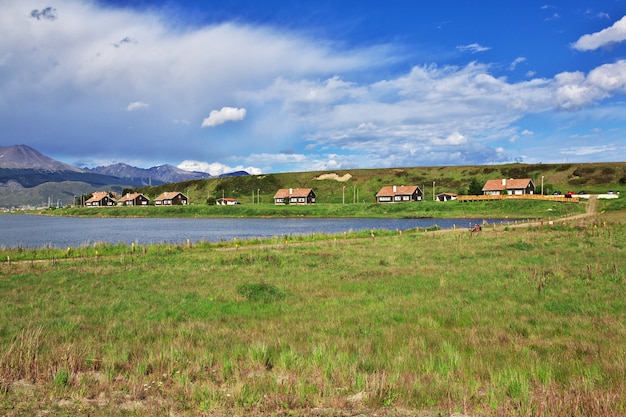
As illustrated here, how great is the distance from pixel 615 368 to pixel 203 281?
18815 mm

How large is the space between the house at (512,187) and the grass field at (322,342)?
125502 millimetres

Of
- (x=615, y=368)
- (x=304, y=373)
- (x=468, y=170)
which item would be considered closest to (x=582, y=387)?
(x=615, y=368)

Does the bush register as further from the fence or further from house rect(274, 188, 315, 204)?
house rect(274, 188, 315, 204)

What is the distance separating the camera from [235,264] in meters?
31.8

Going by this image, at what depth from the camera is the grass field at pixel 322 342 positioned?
27.9 ft

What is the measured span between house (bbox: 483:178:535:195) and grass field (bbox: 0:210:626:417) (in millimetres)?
125502

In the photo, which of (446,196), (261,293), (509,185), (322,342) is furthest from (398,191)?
(322,342)

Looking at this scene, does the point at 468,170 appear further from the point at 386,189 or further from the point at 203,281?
the point at 203,281

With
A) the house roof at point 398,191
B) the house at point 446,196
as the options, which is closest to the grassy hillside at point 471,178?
the house at point 446,196

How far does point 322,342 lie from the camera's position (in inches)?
482

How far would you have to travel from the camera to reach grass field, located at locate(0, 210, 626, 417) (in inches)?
335

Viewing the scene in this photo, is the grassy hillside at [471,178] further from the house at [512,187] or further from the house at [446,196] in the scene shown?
the house at [512,187]

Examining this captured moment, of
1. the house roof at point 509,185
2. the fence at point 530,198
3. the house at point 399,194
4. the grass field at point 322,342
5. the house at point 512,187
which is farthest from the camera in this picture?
the house at point 399,194

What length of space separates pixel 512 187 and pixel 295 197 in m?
72.8
